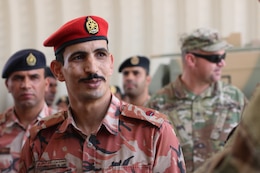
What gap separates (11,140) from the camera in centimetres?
340

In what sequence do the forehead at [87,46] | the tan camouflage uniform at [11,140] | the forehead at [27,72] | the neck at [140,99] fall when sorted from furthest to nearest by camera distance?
1. the neck at [140,99]
2. the forehead at [27,72]
3. the tan camouflage uniform at [11,140]
4. the forehead at [87,46]

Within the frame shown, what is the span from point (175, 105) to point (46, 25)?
247cm

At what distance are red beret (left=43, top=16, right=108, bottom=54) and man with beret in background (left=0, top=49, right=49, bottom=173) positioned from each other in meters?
1.27


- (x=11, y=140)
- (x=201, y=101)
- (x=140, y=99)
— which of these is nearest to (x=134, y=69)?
(x=140, y=99)

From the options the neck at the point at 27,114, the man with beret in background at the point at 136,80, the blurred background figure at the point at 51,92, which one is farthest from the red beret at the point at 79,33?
the blurred background figure at the point at 51,92

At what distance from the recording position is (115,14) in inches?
248

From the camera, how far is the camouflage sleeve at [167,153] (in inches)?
80.7

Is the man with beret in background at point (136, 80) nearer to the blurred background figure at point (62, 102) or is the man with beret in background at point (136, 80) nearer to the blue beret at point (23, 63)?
the blurred background figure at point (62, 102)

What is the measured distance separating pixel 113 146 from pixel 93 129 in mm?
107

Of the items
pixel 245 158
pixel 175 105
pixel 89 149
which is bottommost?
pixel 175 105

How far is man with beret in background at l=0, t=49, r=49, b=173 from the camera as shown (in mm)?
3355

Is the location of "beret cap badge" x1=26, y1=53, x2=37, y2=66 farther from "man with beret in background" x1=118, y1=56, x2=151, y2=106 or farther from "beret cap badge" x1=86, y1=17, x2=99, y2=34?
"man with beret in background" x1=118, y1=56, x2=151, y2=106

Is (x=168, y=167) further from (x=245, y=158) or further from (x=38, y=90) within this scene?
(x=38, y=90)

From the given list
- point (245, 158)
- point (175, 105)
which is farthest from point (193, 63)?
point (245, 158)
